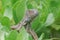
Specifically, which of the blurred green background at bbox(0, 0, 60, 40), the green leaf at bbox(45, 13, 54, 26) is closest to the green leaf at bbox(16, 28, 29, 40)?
the blurred green background at bbox(0, 0, 60, 40)

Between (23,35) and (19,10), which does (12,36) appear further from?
(19,10)

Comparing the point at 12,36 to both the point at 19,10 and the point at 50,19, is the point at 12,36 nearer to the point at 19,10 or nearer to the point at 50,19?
the point at 19,10

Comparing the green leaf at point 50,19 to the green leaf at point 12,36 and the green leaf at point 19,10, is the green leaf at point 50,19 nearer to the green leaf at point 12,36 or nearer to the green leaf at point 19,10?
the green leaf at point 19,10

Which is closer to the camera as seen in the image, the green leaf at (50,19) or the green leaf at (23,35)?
the green leaf at (23,35)

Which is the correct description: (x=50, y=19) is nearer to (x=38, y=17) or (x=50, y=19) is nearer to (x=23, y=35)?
(x=38, y=17)

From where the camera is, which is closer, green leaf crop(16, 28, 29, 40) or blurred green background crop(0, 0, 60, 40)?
green leaf crop(16, 28, 29, 40)

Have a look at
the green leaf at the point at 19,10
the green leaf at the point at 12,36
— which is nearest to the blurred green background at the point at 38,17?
the green leaf at the point at 19,10

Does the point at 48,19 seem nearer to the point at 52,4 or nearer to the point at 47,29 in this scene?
the point at 47,29

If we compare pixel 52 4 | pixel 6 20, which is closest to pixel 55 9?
→ pixel 52 4

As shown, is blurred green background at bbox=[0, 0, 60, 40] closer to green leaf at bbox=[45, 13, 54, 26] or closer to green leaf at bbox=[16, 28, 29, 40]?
green leaf at bbox=[45, 13, 54, 26]

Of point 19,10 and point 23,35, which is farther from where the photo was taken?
→ point 19,10

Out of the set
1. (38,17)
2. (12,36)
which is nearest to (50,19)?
(38,17)

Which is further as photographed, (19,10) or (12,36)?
(19,10)
